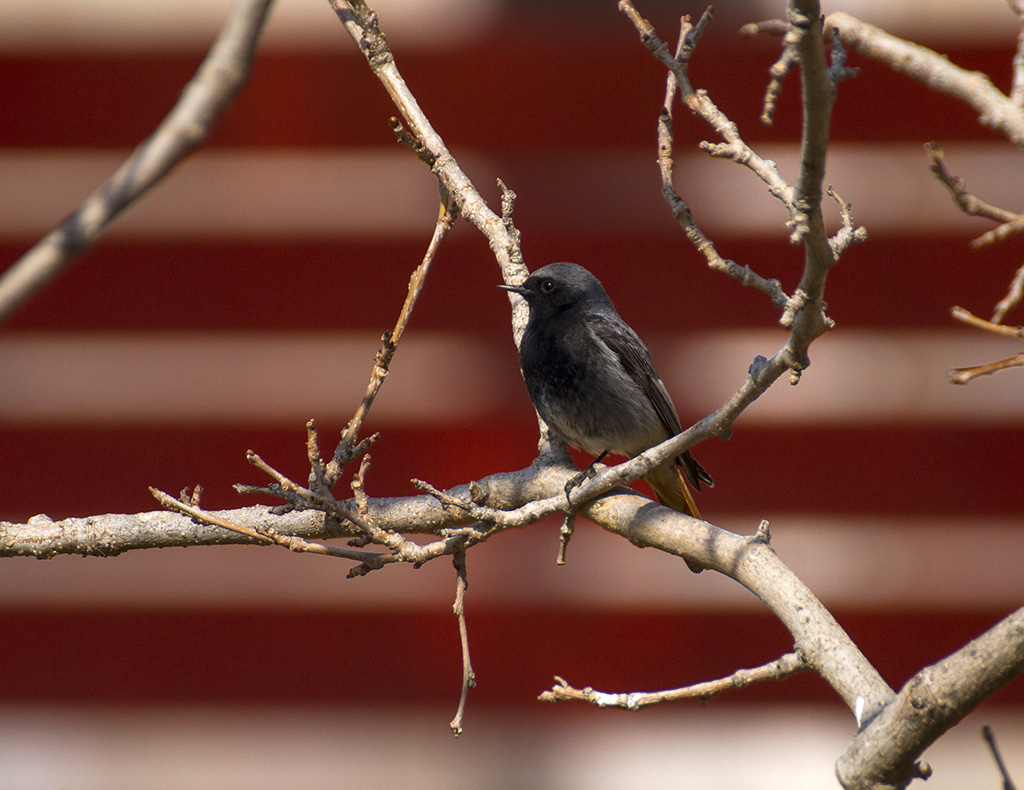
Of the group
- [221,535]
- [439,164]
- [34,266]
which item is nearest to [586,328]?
[439,164]

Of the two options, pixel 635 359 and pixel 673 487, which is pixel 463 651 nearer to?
pixel 673 487

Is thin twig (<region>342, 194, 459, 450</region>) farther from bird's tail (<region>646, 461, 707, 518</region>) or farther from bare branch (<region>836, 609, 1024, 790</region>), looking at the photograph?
bird's tail (<region>646, 461, 707, 518</region>)

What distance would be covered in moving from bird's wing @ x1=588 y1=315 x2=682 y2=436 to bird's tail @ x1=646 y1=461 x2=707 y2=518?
318mm

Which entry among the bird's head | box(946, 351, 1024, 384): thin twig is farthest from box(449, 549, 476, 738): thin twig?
the bird's head

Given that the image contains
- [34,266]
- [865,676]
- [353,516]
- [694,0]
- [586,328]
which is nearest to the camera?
[34,266]

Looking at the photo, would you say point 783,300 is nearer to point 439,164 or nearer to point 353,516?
point 353,516

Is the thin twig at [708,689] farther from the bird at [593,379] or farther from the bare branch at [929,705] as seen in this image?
the bird at [593,379]

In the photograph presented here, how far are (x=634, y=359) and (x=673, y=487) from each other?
1.95ft

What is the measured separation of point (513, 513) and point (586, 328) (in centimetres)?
194

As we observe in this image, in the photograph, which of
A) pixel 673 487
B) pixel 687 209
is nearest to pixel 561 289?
pixel 673 487

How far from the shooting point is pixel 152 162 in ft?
2.90

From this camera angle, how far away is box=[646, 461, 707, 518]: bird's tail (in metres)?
3.86

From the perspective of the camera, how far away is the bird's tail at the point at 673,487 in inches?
152

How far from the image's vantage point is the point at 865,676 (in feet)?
6.38
